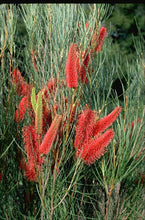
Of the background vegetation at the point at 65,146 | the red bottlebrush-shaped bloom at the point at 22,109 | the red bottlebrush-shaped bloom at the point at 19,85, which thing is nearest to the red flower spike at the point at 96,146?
the background vegetation at the point at 65,146

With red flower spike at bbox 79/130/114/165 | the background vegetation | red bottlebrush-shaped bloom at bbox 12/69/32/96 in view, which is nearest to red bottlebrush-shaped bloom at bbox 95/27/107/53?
the background vegetation

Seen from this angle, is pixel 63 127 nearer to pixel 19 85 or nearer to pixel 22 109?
pixel 22 109

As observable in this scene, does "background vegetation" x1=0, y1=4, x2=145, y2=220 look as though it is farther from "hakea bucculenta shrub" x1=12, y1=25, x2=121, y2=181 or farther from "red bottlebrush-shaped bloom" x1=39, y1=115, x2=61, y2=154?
"red bottlebrush-shaped bloom" x1=39, y1=115, x2=61, y2=154

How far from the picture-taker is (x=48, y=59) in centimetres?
118

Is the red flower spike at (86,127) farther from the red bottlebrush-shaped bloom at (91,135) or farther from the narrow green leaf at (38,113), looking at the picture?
the narrow green leaf at (38,113)

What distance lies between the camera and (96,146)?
2.90 feet

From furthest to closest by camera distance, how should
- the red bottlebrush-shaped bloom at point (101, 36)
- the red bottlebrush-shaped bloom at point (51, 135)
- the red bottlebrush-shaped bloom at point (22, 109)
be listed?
the red bottlebrush-shaped bloom at point (101, 36) < the red bottlebrush-shaped bloom at point (22, 109) < the red bottlebrush-shaped bloom at point (51, 135)

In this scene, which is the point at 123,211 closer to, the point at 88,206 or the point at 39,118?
the point at 88,206

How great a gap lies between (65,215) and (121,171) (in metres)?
0.24

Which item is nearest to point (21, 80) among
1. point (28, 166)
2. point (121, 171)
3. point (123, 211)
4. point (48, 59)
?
point (48, 59)

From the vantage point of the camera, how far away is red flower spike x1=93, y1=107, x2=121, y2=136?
0.90 meters

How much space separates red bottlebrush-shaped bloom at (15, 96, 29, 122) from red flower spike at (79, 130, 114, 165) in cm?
24

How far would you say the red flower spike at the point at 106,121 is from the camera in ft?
2.94

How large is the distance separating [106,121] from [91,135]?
0.06m
